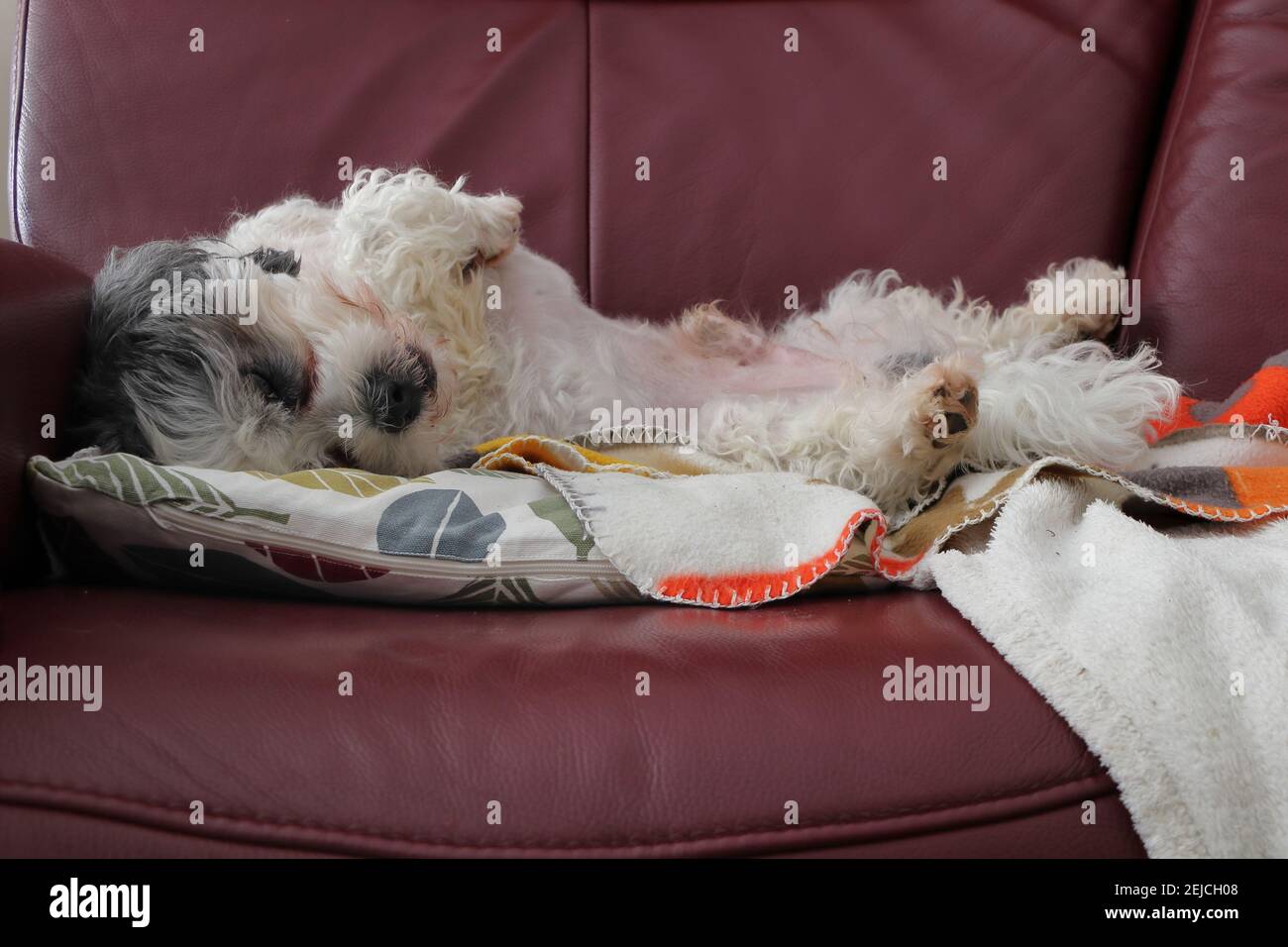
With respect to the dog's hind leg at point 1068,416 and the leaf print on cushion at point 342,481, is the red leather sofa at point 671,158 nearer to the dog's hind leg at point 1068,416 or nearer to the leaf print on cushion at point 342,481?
the leaf print on cushion at point 342,481

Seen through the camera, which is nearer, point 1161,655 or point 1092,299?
point 1161,655

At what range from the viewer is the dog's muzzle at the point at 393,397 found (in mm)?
1421

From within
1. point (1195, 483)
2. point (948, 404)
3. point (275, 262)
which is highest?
point (275, 262)

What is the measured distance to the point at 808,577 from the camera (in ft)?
3.50

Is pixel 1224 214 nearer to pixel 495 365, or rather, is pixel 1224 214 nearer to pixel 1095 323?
pixel 1095 323

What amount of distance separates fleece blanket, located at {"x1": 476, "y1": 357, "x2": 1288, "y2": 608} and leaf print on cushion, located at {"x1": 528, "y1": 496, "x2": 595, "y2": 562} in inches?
0.4

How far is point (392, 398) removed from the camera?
56.4 inches

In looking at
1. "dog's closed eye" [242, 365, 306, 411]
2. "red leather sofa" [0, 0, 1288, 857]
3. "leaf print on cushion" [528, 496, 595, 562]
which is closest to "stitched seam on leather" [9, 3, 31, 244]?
"red leather sofa" [0, 0, 1288, 857]

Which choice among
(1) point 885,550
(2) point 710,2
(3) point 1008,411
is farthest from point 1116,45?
(1) point 885,550

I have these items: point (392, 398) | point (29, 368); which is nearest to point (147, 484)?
point (29, 368)

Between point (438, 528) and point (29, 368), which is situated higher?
point (29, 368)

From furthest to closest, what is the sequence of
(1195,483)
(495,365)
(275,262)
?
(495,365)
(275,262)
(1195,483)

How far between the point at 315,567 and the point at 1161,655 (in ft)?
2.85
